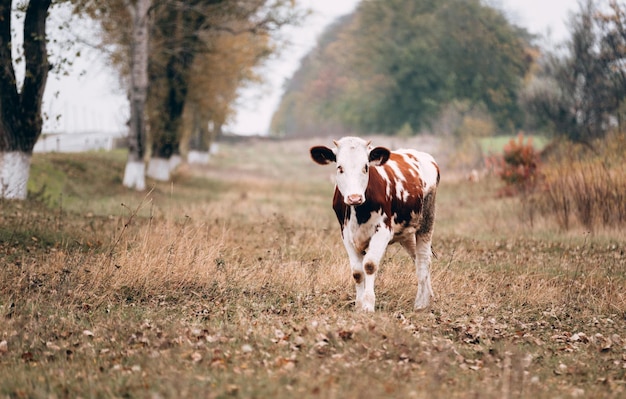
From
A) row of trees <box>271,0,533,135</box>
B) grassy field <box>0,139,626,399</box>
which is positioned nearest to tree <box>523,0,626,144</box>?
grassy field <box>0,139,626,399</box>

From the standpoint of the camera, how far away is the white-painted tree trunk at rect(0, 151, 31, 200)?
1748 centimetres

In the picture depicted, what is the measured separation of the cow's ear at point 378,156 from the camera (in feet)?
29.4

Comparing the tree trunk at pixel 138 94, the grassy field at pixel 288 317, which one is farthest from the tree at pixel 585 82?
the tree trunk at pixel 138 94

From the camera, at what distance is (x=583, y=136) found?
27578 millimetres

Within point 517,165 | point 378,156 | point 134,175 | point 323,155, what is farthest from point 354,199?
point 517,165

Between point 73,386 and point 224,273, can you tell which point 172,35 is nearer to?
point 224,273

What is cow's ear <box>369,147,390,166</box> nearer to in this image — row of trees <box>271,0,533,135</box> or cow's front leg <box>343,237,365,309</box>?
cow's front leg <box>343,237,365,309</box>

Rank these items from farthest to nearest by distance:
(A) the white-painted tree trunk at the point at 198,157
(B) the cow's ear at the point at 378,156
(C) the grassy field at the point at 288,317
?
1. (A) the white-painted tree trunk at the point at 198,157
2. (B) the cow's ear at the point at 378,156
3. (C) the grassy field at the point at 288,317

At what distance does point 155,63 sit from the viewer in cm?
→ 3016

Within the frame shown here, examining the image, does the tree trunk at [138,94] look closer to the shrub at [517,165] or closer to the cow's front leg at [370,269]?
the shrub at [517,165]

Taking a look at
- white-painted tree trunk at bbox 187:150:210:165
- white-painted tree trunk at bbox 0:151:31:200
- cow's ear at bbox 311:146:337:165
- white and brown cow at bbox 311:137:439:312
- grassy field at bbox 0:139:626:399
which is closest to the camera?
grassy field at bbox 0:139:626:399

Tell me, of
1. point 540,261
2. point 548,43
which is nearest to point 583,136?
point 548,43

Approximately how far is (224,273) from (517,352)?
4.34 m

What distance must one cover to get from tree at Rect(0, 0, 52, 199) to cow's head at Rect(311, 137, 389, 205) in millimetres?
10562
